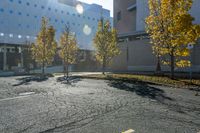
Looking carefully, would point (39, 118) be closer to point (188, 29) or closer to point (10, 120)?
point (10, 120)

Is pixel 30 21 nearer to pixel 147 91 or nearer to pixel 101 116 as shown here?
pixel 147 91

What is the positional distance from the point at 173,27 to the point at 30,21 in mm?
60955

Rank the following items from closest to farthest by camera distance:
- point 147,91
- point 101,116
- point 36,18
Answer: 1. point 101,116
2. point 147,91
3. point 36,18

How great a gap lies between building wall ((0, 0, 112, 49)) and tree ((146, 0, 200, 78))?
51.2m

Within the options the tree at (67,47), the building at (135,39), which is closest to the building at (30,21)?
the building at (135,39)

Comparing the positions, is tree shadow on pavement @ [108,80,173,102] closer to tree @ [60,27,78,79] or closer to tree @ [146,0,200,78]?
tree @ [146,0,200,78]

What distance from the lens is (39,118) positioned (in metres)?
7.38

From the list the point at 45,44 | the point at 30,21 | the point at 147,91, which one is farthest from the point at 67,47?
the point at 30,21

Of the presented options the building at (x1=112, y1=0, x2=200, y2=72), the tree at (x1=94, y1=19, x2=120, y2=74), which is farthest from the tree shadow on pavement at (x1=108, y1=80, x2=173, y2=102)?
the building at (x1=112, y1=0, x2=200, y2=72)

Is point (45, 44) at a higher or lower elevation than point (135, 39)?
lower

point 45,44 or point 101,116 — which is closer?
point 101,116

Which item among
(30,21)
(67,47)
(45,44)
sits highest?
(30,21)

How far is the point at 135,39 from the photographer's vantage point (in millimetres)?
38188

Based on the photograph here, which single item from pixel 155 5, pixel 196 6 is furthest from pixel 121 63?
pixel 155 5
